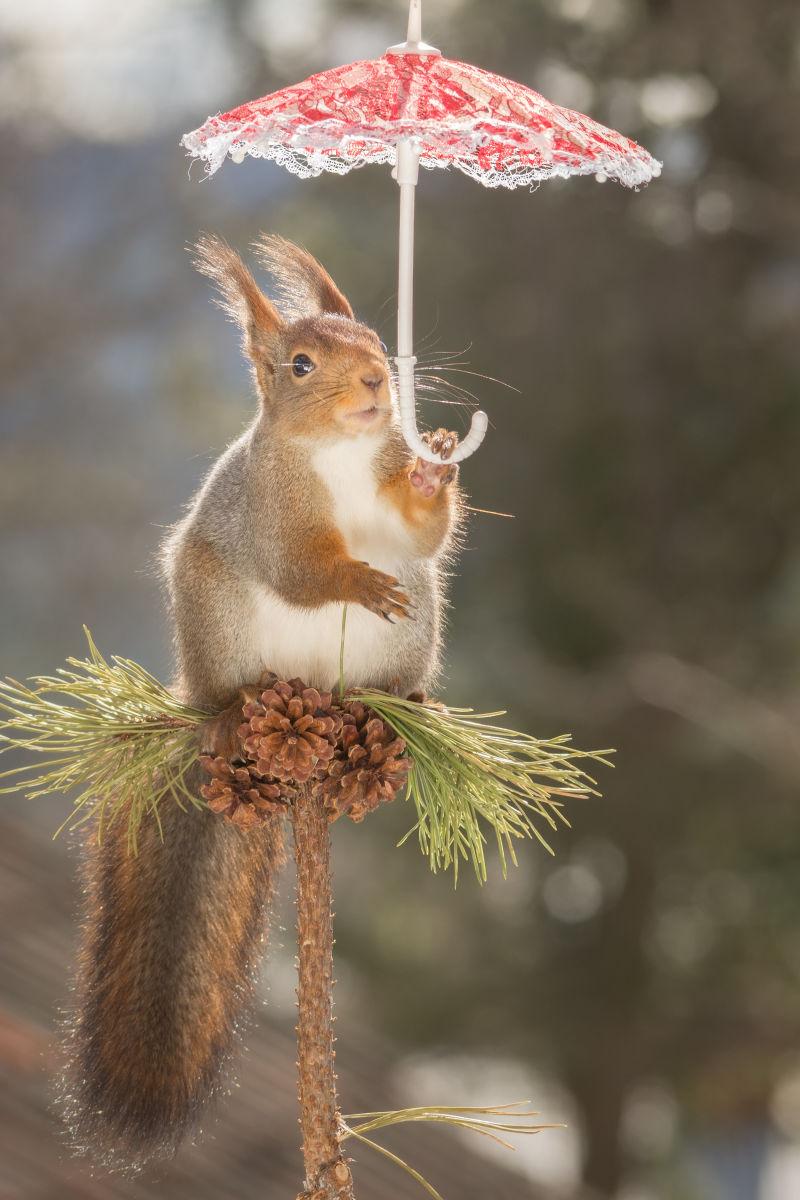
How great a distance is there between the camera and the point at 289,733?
2.70ft

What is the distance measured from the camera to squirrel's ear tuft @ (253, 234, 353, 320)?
3.09 feet

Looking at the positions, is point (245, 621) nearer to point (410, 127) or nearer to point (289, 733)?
point (289, 733)

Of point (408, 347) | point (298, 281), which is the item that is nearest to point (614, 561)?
point (298, 281)

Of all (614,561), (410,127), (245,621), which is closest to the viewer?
(410,127)

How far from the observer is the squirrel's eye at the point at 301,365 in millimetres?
872

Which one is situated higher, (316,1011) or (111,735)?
(111,735)

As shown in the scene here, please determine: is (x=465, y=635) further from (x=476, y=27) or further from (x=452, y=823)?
(x=452, y=823)

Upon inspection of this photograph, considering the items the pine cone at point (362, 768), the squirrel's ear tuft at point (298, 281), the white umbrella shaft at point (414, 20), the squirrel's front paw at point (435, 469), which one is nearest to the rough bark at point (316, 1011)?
the pine cone at point (362, 768)

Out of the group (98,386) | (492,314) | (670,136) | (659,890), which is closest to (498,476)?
(492,314)

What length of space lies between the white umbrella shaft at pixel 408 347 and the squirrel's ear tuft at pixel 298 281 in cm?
11

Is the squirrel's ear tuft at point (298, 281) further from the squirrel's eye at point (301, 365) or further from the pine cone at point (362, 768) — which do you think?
the pine cone at point (362, 768)

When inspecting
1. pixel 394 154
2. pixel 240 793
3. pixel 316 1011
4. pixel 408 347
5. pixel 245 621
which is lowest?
pixel 316 1011

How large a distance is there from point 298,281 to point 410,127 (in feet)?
0.61

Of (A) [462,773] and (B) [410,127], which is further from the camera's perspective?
(A) [462,773]
